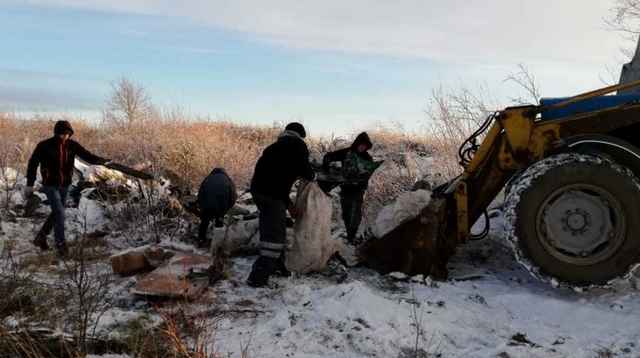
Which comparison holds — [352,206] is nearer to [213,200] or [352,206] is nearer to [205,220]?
[213,200]

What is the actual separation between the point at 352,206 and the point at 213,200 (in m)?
1.91

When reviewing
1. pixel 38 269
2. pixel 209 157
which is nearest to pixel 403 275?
pixel 38 269

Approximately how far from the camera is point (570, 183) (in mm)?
4395

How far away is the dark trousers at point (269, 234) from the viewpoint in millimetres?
5121

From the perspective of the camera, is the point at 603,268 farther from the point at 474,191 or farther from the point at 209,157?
the point at 209,157

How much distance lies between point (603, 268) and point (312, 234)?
274 centimetres

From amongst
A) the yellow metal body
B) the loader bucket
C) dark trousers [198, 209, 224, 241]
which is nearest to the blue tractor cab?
the yellow metal body

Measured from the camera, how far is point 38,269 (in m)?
5.54

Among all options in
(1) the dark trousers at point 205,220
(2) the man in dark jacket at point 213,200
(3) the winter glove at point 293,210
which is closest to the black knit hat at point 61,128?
(2) the man in dark jacket at point 213,200

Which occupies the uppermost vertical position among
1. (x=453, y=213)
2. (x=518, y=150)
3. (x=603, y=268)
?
(x=518, y=150)

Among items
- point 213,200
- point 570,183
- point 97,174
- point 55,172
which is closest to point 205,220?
point 213,200

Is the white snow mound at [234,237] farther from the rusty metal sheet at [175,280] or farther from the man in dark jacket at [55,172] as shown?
the man in dark jacket at [55,172]

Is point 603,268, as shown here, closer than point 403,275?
Yes

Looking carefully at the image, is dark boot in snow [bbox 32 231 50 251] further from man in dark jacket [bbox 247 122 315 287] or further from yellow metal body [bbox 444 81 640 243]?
yellow metal body [bbox 444 81 640 243]
